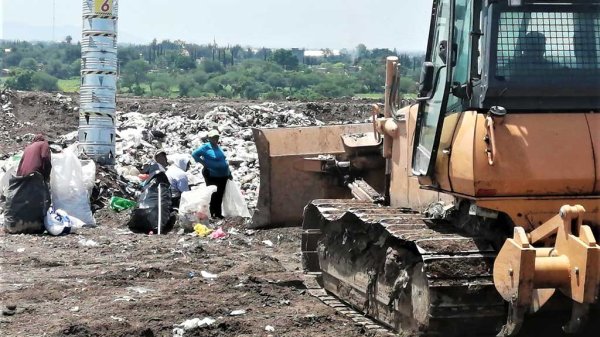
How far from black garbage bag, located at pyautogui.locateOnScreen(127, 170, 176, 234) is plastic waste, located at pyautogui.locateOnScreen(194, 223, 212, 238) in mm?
508

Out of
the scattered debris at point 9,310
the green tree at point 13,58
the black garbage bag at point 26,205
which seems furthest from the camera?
the green tree at point 13,58

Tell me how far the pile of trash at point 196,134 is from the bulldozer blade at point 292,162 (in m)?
4.10

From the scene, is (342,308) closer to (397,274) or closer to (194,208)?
(397,274)

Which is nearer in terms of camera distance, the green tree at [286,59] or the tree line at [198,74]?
the tree line at [198,74]

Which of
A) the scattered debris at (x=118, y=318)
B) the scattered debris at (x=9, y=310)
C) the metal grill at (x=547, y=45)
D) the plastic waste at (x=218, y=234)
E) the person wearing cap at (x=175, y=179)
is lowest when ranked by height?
the plastic waste at (x=218, y=234)

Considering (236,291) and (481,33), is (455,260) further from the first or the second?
(236,291)

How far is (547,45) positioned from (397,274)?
1882 millimetres

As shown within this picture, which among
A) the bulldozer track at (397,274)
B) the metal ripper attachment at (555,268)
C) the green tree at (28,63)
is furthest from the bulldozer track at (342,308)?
the green tree at (28,63)

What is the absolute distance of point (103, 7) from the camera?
16.7 m

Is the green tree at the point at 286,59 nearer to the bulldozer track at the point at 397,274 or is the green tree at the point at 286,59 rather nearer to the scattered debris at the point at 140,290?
the scattered debris at the point at 140,290

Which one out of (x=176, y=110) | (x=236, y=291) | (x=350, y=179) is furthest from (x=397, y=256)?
(x=176, y=110)

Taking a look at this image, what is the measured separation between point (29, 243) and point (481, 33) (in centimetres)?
728

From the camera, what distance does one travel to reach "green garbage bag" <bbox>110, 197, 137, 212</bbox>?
14621 mm

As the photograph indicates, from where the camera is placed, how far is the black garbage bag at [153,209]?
13.2m
